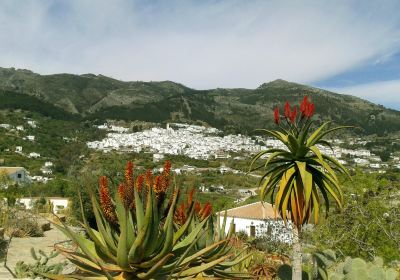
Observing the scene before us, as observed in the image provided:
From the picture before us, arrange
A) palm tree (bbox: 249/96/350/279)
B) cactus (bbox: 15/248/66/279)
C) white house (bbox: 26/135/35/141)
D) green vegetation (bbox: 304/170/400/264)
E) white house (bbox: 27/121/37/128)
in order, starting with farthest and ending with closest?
white house (bbox: 27/121/37/128), white house (bbox: 26/135/35/141), green vegetation (bbox: 304/170/400/264), palm tree (bbox: 249/96/350/279), cactus (bbox: 15/248/66/279)

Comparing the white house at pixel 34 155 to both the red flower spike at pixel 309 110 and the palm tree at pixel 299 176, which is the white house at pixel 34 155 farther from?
the red flower spike at pixel 309 110

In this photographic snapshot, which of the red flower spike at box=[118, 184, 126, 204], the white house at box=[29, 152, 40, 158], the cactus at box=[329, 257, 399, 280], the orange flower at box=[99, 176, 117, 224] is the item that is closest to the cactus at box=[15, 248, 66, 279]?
the orange flower at box=[99, 176, 117, 224]

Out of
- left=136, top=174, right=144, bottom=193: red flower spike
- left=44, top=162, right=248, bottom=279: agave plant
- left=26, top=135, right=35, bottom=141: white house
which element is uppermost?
left=136, top=174, right=144, bottom=193: red flower spike

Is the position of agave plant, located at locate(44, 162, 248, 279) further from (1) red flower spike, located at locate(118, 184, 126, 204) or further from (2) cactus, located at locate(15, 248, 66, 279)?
(2) cactus, located at locate(15, 248, 66, 279)

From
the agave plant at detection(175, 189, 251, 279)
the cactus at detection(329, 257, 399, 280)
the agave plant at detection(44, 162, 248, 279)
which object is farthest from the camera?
the cactus at detection(329, 257, 399, 280)

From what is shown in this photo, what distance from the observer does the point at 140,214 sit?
3.71m

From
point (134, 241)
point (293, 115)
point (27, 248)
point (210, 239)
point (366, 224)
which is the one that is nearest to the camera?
point (134, 241)

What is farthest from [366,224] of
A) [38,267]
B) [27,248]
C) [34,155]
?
[34,155]

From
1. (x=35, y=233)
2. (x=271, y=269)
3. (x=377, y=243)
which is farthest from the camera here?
(x=35, y=233)

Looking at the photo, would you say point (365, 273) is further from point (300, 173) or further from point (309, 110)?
point (309, 110)

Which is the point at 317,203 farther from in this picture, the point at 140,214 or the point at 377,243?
the point at 377,243

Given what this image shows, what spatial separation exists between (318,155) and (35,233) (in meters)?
17.9

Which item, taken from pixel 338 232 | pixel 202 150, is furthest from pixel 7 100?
pixel 338 232

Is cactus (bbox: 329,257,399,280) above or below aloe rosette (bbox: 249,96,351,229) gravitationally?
below
